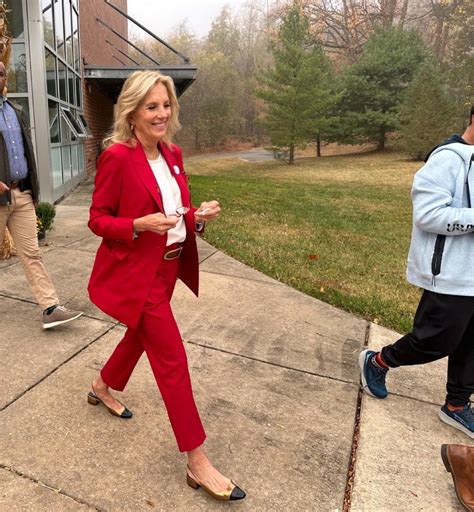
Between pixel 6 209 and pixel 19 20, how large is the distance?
6061 mm

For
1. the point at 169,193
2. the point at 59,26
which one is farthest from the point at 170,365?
the point at 59,26

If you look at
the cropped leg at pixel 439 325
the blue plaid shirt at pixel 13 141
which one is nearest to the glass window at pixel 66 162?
the blue plaid shirt at pixel 13 141

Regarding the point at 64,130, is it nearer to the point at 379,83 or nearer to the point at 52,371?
the point at 52,371

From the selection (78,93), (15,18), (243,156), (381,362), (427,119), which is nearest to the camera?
(381,362)

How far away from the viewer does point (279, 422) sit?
2.67 m

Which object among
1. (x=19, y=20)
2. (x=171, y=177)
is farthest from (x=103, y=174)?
(x=19, y=20)

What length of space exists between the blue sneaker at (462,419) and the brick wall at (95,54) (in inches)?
435

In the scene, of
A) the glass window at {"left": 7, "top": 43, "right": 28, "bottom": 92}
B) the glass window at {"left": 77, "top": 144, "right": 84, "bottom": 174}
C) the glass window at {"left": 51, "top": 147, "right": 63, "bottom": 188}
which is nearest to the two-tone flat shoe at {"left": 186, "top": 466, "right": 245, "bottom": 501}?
the glass window at {"left": 7, "top": 43, "right": 28, "bottom": 92}

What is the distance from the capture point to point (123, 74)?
1364 centimetres

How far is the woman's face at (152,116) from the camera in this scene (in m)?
2.07

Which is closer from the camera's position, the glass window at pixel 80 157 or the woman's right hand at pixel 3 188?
the woman's right hand at pixel 3 188

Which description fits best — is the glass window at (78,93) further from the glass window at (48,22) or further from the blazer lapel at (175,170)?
the blazer lapel at (175,170)

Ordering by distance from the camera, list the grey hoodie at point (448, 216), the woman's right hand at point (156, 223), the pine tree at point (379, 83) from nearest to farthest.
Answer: the woman's right hand at point (156, 223) → the grey hoodie at point (448, 216) → the pine tree at point (379, 83)

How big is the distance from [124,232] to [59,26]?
Answer: 10182 mm
